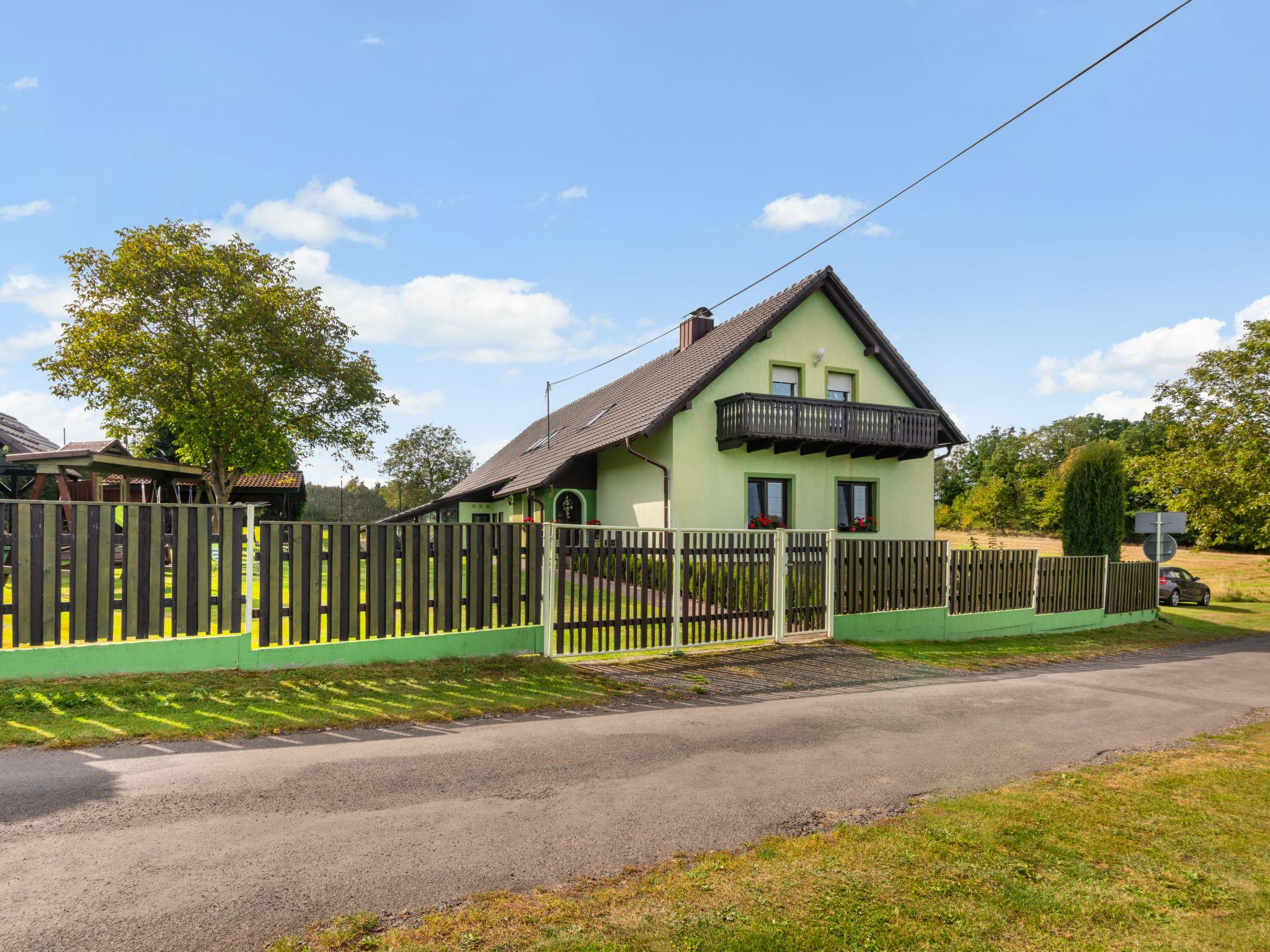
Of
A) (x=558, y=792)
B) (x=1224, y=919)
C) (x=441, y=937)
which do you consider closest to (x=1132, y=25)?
(x=1224, y=919)

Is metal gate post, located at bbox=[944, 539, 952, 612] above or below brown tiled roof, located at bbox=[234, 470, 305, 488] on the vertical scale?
below

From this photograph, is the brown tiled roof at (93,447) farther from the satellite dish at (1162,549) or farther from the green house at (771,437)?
the satellite dish at (1162,549)

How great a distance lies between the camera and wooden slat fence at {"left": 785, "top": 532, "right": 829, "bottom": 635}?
11.3 meters

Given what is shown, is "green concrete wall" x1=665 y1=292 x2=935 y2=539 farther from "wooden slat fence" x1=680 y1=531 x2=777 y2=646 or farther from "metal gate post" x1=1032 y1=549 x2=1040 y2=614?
"wooden slat fence" x1=680 y1=531 x2=777 y2=646

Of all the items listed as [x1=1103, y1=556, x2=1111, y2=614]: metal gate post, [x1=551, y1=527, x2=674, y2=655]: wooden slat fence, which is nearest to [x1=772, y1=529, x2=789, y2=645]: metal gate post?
[x1=551, y1=527, x2=674, y2=655]: wooden slat fence

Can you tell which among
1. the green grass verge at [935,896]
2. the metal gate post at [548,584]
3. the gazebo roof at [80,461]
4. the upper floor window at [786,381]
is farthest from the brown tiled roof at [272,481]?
the green grass verge at [935,896]

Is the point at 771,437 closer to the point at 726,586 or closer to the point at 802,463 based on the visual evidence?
the point at 802,463

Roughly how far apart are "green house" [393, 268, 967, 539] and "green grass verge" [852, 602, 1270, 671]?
587 centimetres

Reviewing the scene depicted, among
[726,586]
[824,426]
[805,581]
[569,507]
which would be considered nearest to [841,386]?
[824,426]

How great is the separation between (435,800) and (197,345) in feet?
76.2

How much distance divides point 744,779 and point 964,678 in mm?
6016

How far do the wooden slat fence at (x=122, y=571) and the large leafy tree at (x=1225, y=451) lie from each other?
35495 millimetres

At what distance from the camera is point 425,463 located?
5584cm

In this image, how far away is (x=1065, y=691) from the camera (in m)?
8.88
